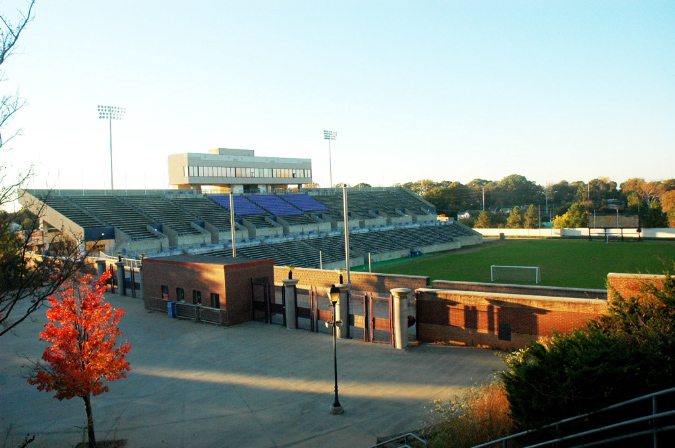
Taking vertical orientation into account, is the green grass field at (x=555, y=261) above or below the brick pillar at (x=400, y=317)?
below

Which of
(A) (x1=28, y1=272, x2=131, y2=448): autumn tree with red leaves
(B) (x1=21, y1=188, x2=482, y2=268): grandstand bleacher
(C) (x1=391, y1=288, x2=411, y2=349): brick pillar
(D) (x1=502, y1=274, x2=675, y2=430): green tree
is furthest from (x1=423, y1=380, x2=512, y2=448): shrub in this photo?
(B) (x1=21, y1=188, x2=482, y2=268): grandstand bleacher

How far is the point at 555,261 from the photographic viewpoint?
152 ft

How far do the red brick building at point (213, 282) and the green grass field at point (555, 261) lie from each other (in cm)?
1976

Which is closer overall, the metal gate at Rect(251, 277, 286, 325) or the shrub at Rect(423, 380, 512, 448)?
the shrub at Rect(423, 380, 512, 448)

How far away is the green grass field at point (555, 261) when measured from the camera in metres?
37.0

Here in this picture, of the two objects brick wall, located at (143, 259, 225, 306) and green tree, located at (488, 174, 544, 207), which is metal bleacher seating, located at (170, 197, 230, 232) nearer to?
brick wall, located at (143, 259, 225, 306)

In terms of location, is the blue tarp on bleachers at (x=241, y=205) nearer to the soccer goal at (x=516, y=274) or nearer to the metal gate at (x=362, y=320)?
the soccer goal at (x=516, y=274)

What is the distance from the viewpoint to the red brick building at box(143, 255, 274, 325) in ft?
69.6

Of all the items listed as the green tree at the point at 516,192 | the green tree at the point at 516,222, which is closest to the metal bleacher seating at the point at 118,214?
the green tree at the point at 516,222

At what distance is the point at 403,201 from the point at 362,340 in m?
66.5

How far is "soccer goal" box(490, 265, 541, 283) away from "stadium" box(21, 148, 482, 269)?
1047cm

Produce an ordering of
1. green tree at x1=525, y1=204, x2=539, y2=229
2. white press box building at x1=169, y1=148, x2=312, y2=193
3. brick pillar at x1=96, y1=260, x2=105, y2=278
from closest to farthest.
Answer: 1. brick pillar at x1=96, y1=260, x2=105, y2=278
2. white press box building at x1=169, y1=148, x2=312, y2=193
3. green tree at x1=525, y1=204, x2=539, y2=229

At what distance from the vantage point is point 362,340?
18.2 meters

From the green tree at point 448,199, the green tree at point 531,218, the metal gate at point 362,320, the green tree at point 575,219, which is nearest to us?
the metal gate at point 362,320
